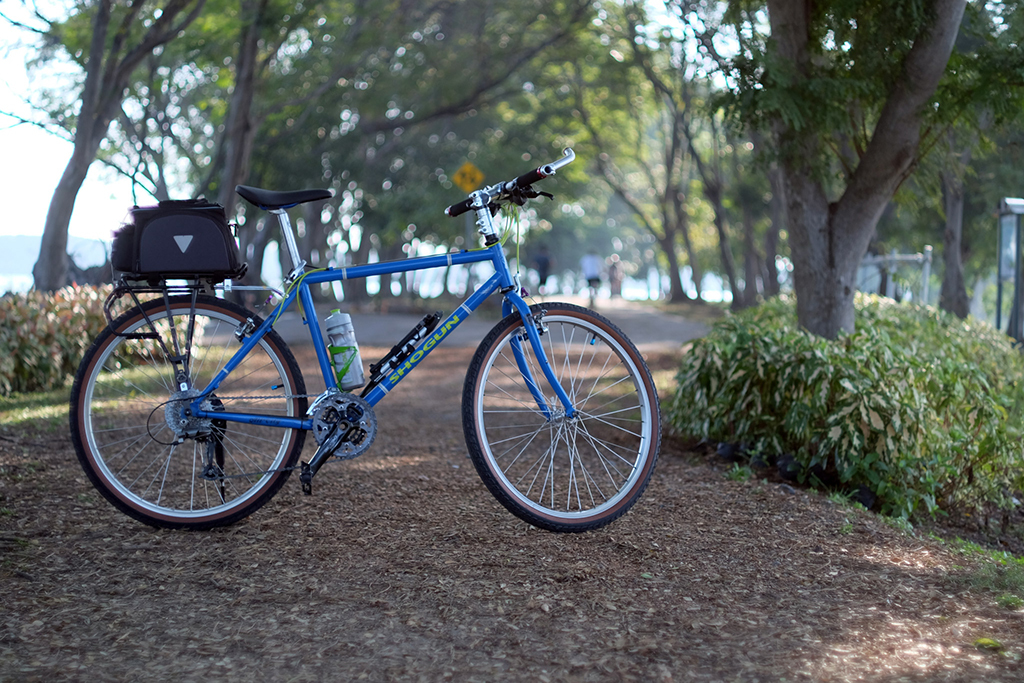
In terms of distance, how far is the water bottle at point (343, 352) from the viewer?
3381mm

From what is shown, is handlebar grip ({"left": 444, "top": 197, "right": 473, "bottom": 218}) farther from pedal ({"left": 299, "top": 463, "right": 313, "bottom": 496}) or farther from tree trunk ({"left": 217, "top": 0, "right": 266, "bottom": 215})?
tree trunk ({"left": 217, "top": 0, "right": 266, "bottom": 215})

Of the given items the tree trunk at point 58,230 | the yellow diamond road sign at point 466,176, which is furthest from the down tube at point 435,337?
the yellow diamond road sign at point 466,176

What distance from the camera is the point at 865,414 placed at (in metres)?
4.43

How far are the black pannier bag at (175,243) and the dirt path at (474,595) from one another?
104cm

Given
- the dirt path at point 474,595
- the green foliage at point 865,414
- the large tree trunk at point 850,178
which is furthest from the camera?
the large tree trunk at point 850,178

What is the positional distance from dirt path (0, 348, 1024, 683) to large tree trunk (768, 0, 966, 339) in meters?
3.03

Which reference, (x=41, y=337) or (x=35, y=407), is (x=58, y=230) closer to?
(x=41, y=337)

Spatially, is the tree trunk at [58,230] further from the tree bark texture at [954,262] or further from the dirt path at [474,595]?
the tree bark texture at [954,262]

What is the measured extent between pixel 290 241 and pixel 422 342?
64 centimetres

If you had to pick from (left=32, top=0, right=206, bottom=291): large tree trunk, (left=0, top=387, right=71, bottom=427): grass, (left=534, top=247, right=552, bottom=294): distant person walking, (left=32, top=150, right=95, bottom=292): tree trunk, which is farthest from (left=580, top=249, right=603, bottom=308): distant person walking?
(left=0, top=387, right=71, bottom=427): grass

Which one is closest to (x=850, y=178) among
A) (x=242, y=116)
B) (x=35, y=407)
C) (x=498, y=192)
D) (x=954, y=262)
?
(x=498, y=192)

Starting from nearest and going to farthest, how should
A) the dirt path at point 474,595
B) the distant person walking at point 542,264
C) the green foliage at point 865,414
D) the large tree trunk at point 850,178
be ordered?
1. the dirt path at point 474,595
2. the green foliage at point 865,414
3. the large tree trunk at point 850,178
4. the distant person walking at point 542,264

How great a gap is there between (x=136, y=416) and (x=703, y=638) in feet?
9.40

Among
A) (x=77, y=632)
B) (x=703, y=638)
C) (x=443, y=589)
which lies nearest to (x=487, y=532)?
(x=443, y=589)
